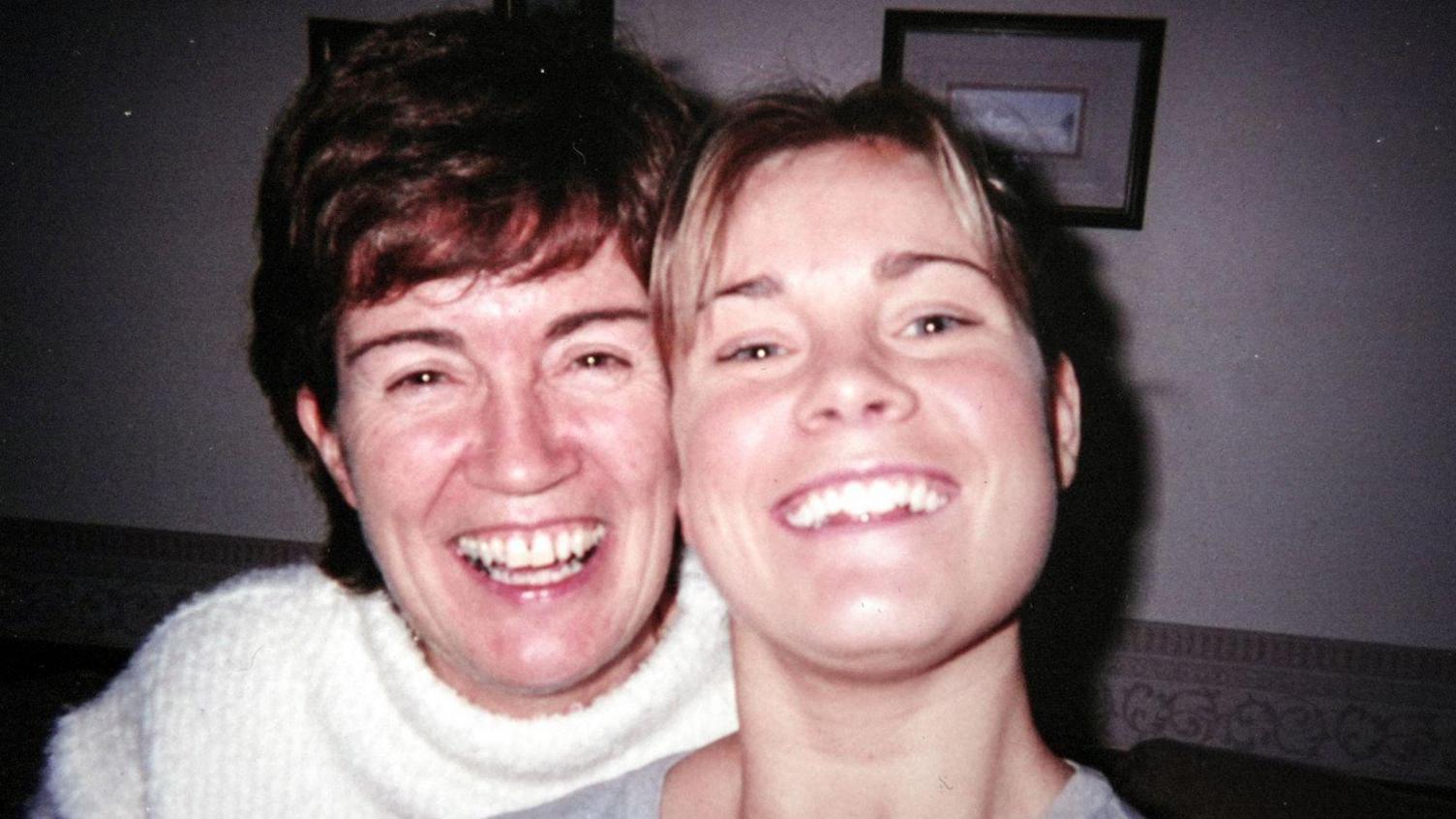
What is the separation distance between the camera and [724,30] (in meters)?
2.31

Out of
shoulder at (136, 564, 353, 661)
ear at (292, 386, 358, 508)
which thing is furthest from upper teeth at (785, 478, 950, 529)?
shoulder at (136, 564, 353, 661)

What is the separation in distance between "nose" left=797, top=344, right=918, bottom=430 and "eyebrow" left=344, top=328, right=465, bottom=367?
445 millimetres

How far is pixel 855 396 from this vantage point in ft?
2.60

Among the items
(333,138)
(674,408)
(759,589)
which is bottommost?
(759,589)

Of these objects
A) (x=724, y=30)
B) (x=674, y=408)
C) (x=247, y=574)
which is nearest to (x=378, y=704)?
(x=247, y=574)

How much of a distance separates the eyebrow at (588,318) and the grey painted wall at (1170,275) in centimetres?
148

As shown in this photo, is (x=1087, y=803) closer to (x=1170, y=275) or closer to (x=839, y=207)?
(x=839, y=207)

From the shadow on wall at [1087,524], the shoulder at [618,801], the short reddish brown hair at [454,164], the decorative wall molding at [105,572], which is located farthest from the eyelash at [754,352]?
the decorative wall molding at [105,572]

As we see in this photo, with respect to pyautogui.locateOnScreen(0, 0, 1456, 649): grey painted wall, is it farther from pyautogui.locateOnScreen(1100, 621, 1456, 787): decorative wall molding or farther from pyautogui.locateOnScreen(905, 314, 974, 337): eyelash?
pyautogui.locateOnScreen(905, 314, 974, 337): eyelash

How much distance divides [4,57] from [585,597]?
2783 mm

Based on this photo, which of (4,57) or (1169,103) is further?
(4,57)

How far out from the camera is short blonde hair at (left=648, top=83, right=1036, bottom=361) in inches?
36.0

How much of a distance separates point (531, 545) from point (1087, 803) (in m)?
0.72

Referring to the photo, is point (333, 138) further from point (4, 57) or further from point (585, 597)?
point (4, 57)
